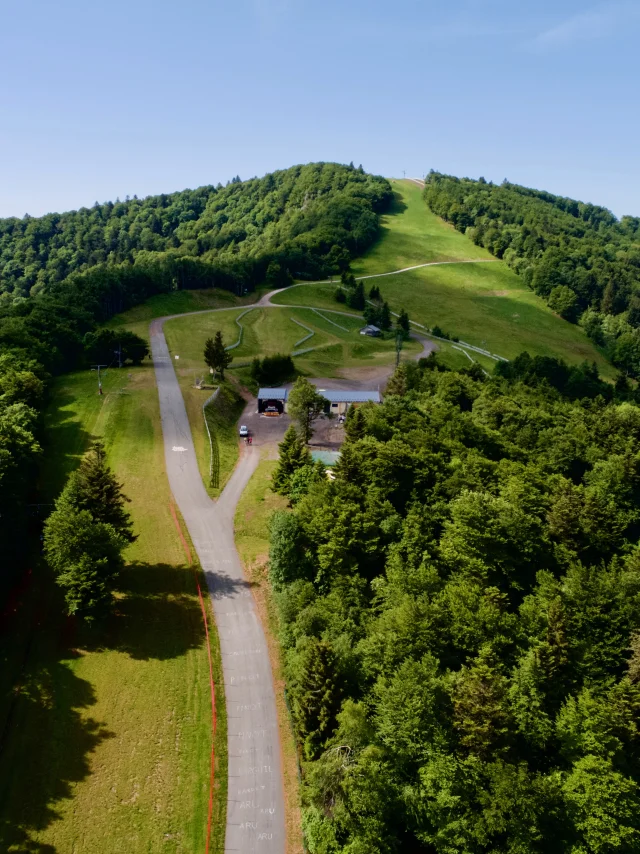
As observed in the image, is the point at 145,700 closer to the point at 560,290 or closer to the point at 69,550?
the point at 69,550

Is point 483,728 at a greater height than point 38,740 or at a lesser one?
greater

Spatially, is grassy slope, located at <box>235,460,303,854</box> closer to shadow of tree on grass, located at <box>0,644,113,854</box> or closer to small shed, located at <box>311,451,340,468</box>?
small shed, located at <box>311,451,340,468</box>

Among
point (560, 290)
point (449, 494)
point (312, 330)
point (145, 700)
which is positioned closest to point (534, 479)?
point (449, 494)

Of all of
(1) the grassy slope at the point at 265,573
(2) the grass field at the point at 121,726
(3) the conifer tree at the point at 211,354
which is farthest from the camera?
(3) the conifer tree at the point at 211,354

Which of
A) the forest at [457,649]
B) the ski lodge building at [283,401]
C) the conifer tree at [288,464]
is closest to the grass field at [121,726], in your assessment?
the forest at [457,649]

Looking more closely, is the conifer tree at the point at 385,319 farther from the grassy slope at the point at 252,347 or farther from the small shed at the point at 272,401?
the small shed at the point at 272,401

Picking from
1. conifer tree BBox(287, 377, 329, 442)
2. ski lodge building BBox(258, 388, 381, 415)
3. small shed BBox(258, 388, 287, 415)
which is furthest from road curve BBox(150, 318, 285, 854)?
ski lodge building BBox(258, 388, 381, 415)

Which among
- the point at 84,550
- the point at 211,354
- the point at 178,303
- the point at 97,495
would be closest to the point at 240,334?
the point at 178,303

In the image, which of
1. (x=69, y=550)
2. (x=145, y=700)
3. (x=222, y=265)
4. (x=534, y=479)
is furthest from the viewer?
(x=222, y=265)
